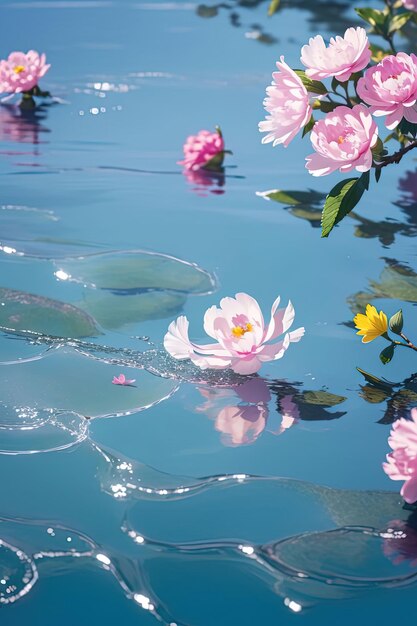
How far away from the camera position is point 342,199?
1.63 metres

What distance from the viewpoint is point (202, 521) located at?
4.27 ft

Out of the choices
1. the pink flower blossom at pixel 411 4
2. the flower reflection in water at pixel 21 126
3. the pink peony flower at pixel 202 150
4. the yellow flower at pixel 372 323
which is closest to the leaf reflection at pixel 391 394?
the yellow flower at pixel 372 323

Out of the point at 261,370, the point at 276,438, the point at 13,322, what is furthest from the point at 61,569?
the point at 13,322

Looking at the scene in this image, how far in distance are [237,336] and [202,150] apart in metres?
1.45

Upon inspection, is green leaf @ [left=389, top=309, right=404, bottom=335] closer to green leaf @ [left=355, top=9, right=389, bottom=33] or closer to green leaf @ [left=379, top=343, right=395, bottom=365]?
green leaf @ [left=379, top=343, right=395, bottom=365]

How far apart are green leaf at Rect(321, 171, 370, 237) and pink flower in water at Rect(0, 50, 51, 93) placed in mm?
2300

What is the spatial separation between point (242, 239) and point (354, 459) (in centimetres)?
104

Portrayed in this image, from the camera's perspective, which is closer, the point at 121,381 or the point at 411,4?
the point at 121,381

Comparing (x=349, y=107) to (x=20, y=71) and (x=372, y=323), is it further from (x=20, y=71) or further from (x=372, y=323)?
(x=20, y=71)

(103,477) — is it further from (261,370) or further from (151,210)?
(151,210)

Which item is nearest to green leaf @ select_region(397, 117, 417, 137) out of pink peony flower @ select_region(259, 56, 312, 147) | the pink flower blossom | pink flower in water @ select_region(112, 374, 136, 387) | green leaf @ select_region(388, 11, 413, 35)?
pink peony flower @ select_region(259, 56, 312, 147)

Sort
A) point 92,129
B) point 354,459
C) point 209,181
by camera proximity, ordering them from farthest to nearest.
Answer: point 92,129, point 209,181, point 354,459

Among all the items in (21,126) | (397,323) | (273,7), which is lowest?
(21,126)

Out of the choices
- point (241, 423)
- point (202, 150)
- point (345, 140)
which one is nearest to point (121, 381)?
point (241, 423)
